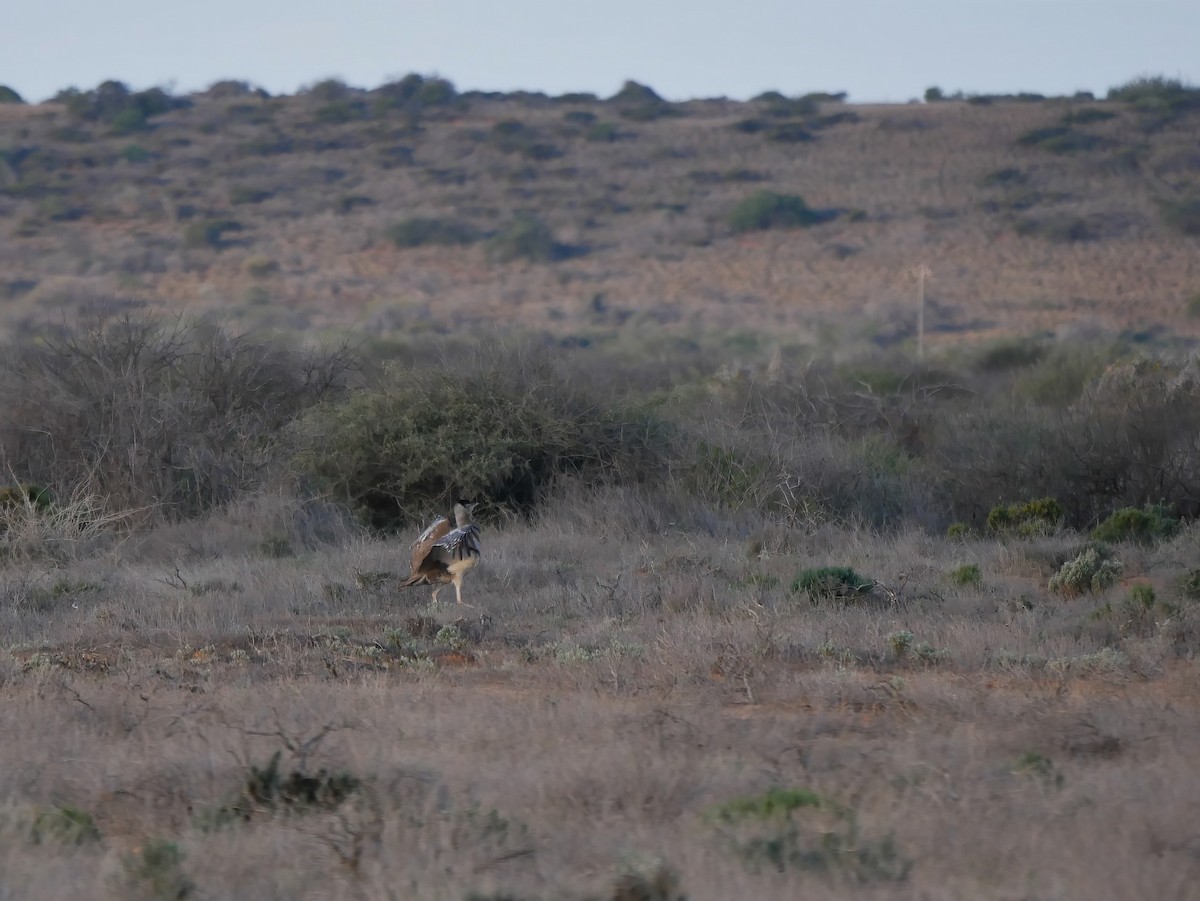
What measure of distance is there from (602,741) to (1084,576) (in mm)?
6191

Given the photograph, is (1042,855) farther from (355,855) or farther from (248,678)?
(248,678)

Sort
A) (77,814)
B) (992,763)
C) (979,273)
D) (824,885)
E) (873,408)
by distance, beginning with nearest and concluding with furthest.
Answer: (824,885), (77,814), (992,763), (873,408), (979,273)

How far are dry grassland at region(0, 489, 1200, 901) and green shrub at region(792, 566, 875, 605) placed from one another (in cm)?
17

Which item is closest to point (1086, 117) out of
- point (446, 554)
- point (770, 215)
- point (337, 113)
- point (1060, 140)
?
point (1060, 140)

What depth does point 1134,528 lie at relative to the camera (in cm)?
1445

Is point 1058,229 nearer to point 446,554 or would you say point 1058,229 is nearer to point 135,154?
point 135,154

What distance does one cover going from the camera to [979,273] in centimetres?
4622

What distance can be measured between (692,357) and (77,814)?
3189 cm

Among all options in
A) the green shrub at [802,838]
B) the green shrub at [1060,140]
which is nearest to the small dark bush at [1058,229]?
the green shrub at [1060,140]

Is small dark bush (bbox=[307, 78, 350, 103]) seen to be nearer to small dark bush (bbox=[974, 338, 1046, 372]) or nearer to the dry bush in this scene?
small dark bush (bbox=[974, 338, 1046, 372])

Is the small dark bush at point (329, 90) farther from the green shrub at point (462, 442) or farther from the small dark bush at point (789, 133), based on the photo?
the green shrub at point (462, 442)

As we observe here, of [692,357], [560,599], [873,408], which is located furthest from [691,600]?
[692,357]

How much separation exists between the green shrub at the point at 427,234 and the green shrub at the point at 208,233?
5.41m

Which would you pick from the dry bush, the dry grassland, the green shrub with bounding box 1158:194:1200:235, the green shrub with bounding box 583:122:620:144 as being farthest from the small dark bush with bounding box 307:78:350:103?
the dry grassland
